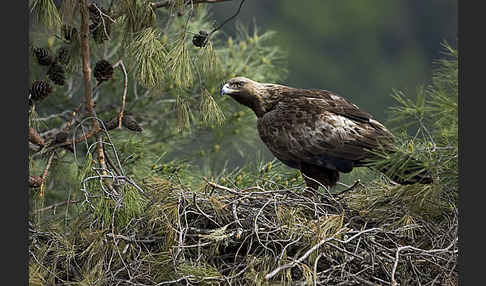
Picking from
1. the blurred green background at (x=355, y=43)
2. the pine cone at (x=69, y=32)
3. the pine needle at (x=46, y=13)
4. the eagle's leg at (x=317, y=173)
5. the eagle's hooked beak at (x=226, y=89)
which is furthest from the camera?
the blurred green background at (x=355, y=43)

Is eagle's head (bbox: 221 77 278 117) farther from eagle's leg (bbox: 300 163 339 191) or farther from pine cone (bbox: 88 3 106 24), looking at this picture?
pine cone (bbox: 88 3 106 24)

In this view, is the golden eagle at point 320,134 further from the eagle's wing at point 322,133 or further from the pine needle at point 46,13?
the pine needle at point 46,13

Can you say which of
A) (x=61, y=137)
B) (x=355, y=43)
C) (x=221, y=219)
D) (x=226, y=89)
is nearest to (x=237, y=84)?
(x=226, y=89)

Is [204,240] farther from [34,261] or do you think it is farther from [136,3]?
[136,3]

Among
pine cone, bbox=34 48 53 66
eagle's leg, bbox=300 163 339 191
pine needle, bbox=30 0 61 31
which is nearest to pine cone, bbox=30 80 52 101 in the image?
pine cone, bbox=34 48 53 66

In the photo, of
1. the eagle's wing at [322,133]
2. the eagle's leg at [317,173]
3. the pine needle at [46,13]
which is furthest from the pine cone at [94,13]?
the eagle's leg at [317,173]

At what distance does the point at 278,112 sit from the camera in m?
2.78

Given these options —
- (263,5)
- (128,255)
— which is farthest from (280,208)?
(263,5)

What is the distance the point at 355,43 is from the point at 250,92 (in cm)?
1146

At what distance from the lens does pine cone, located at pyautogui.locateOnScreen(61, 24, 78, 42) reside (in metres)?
2.57

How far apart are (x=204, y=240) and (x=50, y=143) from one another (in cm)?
75

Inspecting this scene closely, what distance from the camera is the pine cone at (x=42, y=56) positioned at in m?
2.56

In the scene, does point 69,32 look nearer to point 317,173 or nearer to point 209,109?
point 209,109

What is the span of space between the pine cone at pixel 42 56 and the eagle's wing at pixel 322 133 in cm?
80
